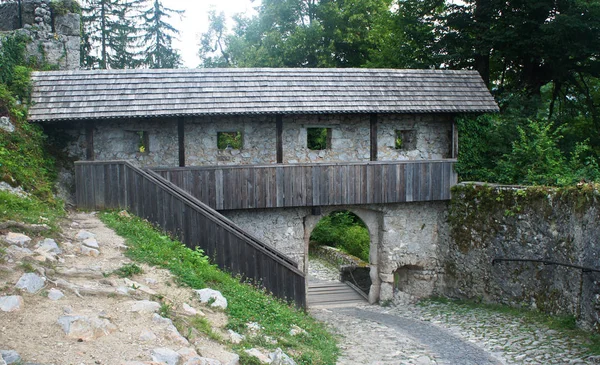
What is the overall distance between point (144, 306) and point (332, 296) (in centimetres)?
1046

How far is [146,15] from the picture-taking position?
30156mm

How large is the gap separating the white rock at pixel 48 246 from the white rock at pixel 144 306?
194 cm

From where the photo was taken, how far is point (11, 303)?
5.81 m

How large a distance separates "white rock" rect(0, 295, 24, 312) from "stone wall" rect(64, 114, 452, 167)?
7.72 m

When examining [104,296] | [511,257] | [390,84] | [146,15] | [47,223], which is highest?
[146,15]

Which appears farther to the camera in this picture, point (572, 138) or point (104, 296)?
point (572, 138)

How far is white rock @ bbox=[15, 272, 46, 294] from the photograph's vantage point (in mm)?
6262

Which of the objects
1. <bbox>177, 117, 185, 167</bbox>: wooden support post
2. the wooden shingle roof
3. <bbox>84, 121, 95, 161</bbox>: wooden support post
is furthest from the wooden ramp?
<bbox>84, 121, 95, 161</bbox>: wooden support post

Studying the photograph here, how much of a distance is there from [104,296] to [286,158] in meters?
7.82

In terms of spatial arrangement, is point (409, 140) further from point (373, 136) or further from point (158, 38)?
point (158, 38)

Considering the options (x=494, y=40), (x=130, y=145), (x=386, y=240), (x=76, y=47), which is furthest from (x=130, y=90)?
(x=494, y=40)

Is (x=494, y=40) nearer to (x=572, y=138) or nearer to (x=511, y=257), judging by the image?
(x=572, y=138)

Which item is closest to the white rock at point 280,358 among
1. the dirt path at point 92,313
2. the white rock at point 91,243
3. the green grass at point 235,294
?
the green grass at point 235,294

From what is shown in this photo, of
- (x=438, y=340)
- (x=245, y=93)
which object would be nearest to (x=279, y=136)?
(x=245, y=93)
